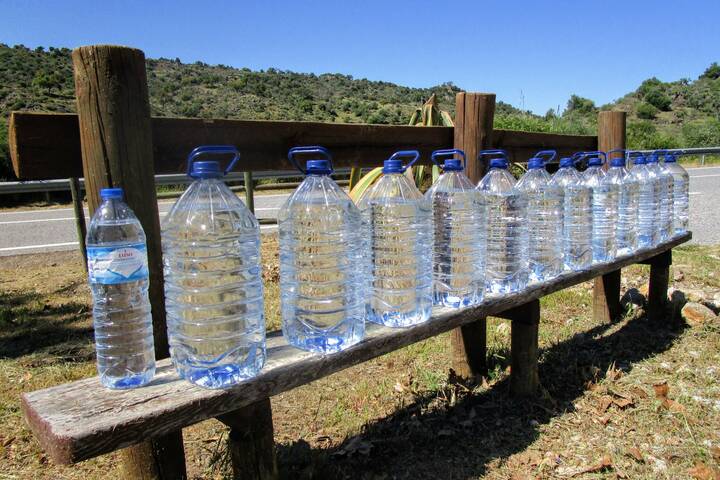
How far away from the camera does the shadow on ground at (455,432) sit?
262 centimetres

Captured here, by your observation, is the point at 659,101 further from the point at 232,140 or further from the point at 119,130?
the point at 119,130

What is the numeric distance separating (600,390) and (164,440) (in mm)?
2625

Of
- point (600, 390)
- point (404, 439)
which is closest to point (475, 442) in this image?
point (404, 439)

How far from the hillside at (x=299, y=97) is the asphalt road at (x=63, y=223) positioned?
1944 centimetres

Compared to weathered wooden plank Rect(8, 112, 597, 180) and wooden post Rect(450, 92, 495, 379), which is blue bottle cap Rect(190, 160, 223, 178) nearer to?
weathered wooden plank Rect(8, 112, 597, 180)

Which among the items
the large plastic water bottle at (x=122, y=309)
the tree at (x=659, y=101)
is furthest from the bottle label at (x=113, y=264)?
the tree at (x=659, y=101)

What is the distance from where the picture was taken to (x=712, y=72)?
7312cm

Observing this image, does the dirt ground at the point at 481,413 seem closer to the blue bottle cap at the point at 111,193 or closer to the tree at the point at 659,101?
the blue bottle cap at the point at 111,193

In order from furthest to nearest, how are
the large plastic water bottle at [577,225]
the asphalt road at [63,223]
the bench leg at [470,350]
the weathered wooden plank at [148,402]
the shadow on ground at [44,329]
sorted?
1. the asphalt road at [63,223]
2. the shadow on ground at [44,329]
3. the bench leg at [470,350]
4. the large plastic water bottle at [577,225]
5. the weathered wooden plank at [148,402]

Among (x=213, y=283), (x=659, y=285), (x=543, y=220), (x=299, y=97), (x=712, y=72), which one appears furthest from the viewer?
(x=712, y=72)

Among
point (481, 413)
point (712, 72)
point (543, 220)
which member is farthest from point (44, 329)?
point (712, 72)

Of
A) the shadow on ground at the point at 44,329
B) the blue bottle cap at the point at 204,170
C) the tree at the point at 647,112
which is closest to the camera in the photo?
the blue bottle cap at the point at 204,170

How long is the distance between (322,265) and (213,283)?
47 centimetres

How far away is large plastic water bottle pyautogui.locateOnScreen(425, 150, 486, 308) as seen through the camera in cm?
268
